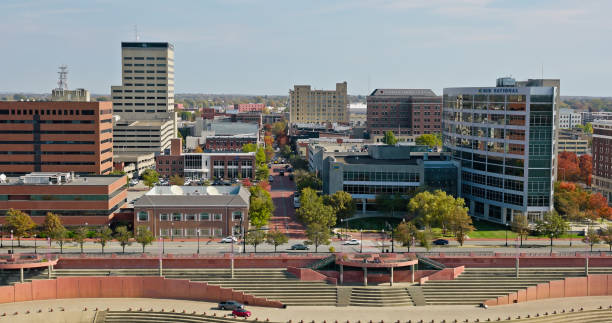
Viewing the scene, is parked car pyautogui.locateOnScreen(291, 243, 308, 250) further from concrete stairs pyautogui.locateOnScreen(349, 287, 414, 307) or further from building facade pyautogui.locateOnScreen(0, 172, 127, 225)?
building facade pyautogui.locateOnScreen(0, 172, 127, 225)

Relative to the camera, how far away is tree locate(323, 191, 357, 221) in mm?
119438

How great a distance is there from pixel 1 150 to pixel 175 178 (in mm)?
35675

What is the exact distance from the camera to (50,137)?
466 ft

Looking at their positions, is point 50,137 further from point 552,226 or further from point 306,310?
point 552,226

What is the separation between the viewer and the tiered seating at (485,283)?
269 ft

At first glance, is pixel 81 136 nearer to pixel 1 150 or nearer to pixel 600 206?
pixel 1 150

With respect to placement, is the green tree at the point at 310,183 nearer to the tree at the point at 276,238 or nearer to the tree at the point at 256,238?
the tree at the point at 256,238

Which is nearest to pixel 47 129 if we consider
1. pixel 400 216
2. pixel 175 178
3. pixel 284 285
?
pixel 175 178

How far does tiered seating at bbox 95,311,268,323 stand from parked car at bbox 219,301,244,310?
239 cm

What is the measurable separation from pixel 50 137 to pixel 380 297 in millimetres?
84443

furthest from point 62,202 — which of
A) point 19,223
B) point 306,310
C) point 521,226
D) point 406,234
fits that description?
point 521,226

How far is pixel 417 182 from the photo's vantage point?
12675cm

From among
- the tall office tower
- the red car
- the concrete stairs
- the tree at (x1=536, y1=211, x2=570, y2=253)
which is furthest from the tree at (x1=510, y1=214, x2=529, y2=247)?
the red car

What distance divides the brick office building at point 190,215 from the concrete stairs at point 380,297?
32.0 meters
